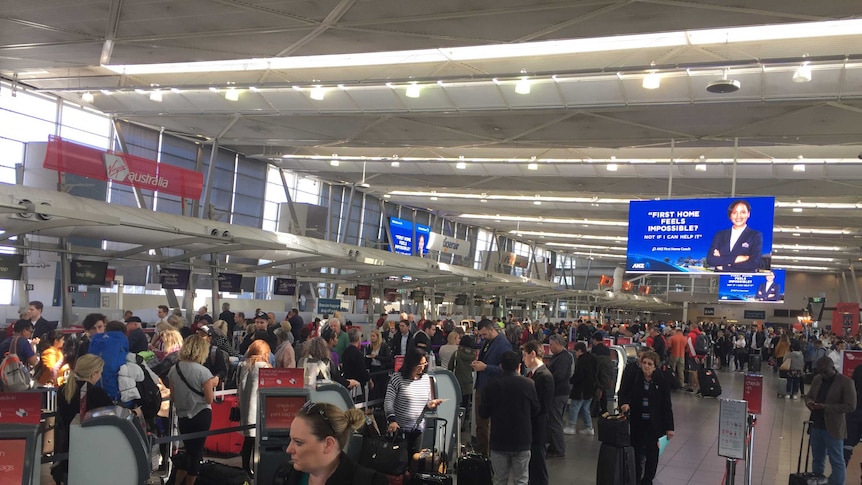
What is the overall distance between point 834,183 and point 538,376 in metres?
15.8

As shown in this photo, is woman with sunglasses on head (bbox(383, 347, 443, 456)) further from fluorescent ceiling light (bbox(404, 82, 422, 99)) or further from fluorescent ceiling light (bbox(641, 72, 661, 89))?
fluorescent ceiling light (bbox(404, 82, 422, 99))

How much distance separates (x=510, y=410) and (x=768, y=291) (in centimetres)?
3294

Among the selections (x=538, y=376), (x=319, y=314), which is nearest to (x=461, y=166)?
(x=319, y=314)

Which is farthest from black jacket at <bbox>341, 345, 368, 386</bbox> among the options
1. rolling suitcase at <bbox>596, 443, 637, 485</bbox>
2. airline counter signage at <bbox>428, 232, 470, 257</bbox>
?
airline counter signage at <bbox>428, 232, 470, 257</bbox>

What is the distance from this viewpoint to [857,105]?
12281 millimetres

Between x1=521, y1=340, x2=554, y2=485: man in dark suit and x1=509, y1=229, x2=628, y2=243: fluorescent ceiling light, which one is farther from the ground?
x1=509, y1=229, x2=628, y2=243: fluorescent ceiling light

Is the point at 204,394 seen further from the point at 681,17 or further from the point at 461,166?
the point at 461,166

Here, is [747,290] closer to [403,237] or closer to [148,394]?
[403,237]

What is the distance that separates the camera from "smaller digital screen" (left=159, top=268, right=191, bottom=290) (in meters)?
18.1

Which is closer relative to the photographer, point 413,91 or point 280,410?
point 280,410

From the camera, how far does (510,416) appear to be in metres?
6.46

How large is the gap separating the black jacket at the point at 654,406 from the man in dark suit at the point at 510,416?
184 cm

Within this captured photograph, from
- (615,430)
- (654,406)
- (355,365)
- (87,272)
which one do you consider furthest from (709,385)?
(87,272)

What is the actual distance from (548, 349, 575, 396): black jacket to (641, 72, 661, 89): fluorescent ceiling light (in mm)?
4855
